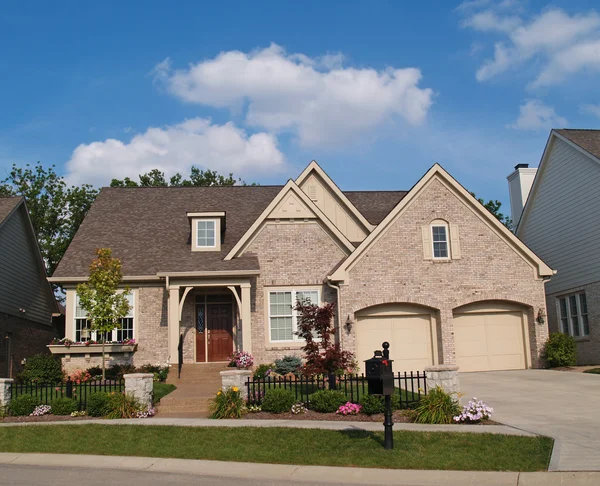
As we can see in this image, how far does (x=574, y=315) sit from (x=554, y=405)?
505 inches

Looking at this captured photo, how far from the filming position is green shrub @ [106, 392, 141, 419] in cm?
1518

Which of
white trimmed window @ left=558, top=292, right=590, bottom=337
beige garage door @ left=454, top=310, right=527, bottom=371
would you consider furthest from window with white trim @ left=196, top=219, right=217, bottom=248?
white trimmed window @ left=558, top=292, right=590, bottom=337

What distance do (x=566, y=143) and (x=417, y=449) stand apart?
1992 centimetres

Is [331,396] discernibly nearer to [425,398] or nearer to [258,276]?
[425,398]

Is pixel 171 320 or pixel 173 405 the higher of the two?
pixel 171 320

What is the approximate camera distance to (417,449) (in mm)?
11125

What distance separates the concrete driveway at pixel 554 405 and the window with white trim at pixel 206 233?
10.6 metres

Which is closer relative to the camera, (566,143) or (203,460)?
(203,460)

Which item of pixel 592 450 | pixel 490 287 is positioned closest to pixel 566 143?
pixel 490 287

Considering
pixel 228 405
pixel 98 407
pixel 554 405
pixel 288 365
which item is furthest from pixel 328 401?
pixel 288 365

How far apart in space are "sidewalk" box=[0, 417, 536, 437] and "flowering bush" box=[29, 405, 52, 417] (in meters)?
0.76

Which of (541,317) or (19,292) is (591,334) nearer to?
(541,317)

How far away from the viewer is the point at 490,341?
78.5ft

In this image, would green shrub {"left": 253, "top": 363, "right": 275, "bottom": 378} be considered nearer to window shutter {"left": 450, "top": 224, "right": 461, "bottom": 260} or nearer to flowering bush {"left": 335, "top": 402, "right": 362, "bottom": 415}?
flowering bush {"left": 335, "top": 402, "right": 362, "bottom": 415}
